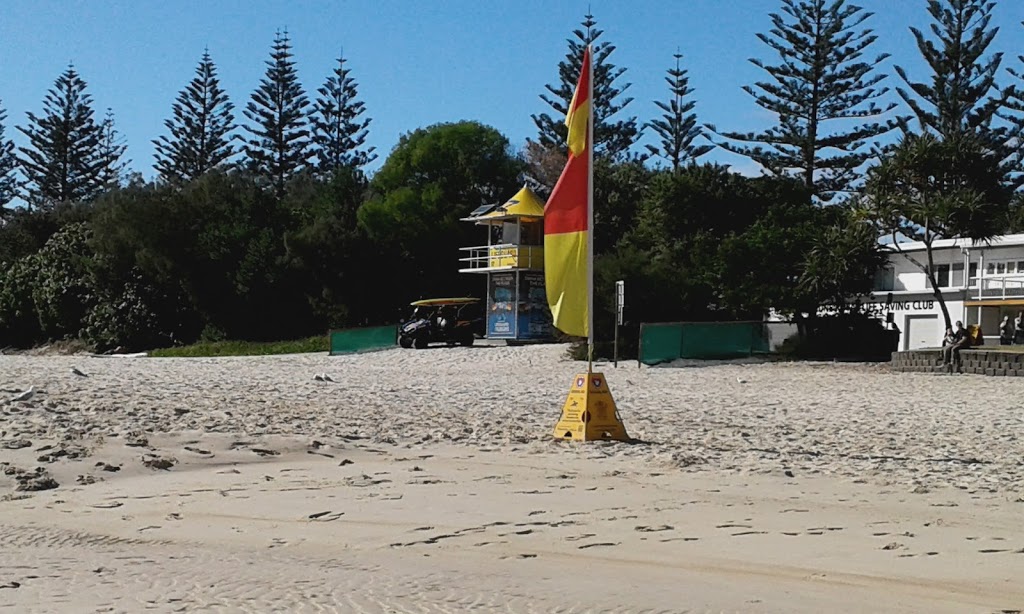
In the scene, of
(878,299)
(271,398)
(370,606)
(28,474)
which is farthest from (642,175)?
(370,606)

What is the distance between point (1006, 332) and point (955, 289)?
10.8 feet

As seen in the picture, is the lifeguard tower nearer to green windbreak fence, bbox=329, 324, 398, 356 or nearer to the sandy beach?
green windbreak fence, bbox=329, 324, 398, 356

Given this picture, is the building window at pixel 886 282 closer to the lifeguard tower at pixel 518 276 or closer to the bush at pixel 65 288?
the lifeguard tower at pixel 518 276

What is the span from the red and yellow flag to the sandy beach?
1.36m

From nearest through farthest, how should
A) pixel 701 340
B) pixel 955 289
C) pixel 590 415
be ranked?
pixel 590 415, pixel 701 340, pixel 955 289

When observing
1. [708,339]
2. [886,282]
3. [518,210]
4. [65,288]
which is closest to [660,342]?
[708,339]

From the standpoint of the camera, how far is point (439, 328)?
33.7 m

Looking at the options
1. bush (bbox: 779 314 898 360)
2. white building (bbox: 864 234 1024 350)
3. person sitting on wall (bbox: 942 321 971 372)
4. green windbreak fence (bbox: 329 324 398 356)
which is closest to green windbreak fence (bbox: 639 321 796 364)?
bush (bbox: 779 314 898 360)

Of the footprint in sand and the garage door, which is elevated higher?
the garage door

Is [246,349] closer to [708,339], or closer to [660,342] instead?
[660,342]

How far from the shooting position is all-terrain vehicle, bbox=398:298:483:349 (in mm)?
33438

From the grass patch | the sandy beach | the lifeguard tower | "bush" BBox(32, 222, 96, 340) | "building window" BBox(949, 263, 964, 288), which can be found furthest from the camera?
"bush" BBox(32, 222, 96, 340)

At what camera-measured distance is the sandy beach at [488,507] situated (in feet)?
16.2

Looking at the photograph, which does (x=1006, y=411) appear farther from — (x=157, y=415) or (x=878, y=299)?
(x=878, y=299)
